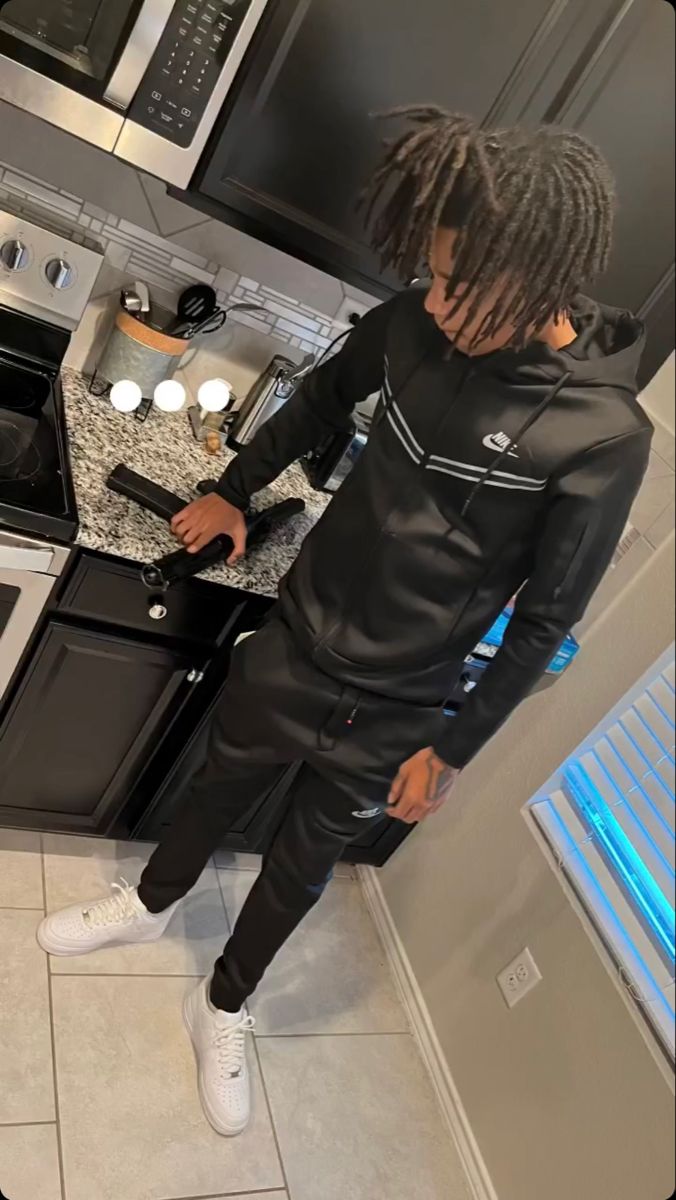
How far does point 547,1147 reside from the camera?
1480 mm

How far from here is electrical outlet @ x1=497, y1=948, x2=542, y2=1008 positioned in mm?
1570

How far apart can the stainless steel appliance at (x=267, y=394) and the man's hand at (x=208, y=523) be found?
388 millimetres

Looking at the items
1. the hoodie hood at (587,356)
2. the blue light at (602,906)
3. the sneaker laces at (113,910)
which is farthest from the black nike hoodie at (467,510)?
the sneaker laces at (113,910)

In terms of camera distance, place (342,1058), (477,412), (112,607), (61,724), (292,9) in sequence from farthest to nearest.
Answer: (342,1058)
(61,724)
(112,607)
(292,9)
(477,412)

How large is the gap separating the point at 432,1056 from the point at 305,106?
1.77m

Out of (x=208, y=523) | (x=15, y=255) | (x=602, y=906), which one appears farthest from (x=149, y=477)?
(x=602, y=906)

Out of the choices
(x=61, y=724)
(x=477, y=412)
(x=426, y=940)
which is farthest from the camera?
(x=426, y=940)

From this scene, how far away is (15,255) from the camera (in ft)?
5.02

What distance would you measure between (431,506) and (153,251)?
0.91 meters

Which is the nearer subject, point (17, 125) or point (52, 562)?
point (52, 562)

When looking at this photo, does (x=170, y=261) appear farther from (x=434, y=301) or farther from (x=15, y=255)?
(x=434, y=301)

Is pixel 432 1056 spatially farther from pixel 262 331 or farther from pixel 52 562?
pixel 262 331

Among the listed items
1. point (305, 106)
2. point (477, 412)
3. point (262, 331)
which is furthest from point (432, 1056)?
point (305, 106)

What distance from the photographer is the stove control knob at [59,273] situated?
1.56 metres
